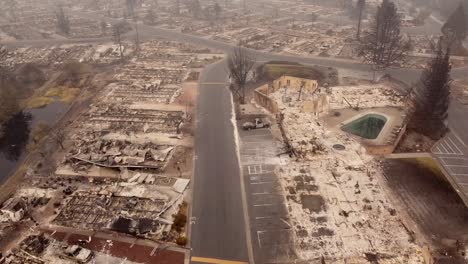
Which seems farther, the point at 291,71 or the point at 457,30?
the point at 457,30

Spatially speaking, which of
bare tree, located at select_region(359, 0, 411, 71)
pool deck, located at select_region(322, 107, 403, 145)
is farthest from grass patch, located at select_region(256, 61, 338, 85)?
pool deck, located at select_region(322, 107, 403, 145)

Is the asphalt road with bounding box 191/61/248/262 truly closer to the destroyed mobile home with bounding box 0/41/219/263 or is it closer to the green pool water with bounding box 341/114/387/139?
the destroyed mobile home with bounding box 0/41/219/263

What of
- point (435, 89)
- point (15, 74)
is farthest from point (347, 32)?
point (15, 74)

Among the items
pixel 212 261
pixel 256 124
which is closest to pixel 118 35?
pixel 256 124

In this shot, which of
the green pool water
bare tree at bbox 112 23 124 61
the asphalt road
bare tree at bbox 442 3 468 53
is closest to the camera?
the asphalt road

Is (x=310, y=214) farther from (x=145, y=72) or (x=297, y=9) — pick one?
(x=297, y=9)

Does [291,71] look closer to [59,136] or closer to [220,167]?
[220,167]
